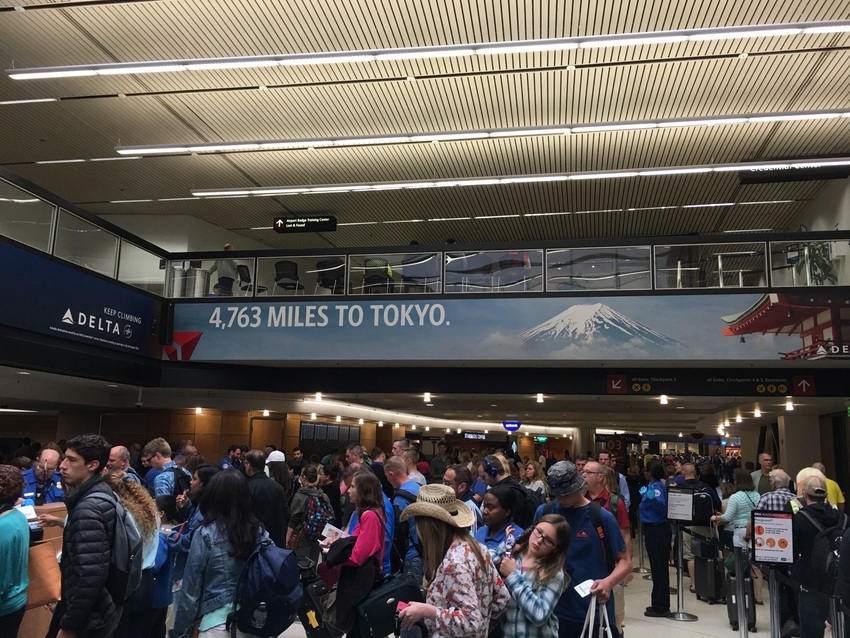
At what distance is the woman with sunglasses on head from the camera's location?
2918mm

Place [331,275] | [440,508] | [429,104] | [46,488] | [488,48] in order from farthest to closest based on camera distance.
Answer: [331,275]
[429,104]
[488,48]
[46,488]
[440,508]

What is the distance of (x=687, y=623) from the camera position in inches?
294

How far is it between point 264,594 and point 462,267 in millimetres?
11563

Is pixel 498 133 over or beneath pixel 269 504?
over

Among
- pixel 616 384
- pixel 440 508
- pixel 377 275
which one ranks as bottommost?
pixel 440 508

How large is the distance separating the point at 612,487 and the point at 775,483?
1553 mm

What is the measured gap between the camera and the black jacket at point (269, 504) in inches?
234

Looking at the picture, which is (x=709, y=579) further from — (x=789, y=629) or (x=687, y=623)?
(x=789, y=629)

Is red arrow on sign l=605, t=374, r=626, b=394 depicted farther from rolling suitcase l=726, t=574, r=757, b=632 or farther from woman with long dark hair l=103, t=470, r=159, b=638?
woman with long dark hair l=103, t=470, r=159, b=638

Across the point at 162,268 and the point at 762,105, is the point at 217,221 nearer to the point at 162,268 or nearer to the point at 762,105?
the point at 162,268

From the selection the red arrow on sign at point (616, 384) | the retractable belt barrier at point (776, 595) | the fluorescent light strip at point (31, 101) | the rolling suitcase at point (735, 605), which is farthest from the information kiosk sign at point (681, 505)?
the fluorescent light strip at point (31, 101)

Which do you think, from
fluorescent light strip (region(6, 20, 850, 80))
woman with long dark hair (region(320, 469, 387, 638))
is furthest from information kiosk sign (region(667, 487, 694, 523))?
fluorescent light strip (region(6, 20, 850, 80))

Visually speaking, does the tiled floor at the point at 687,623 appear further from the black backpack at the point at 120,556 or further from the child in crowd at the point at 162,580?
the black backpack at the point at 120,556

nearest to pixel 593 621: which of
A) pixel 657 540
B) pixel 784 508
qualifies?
pixel 784 508
